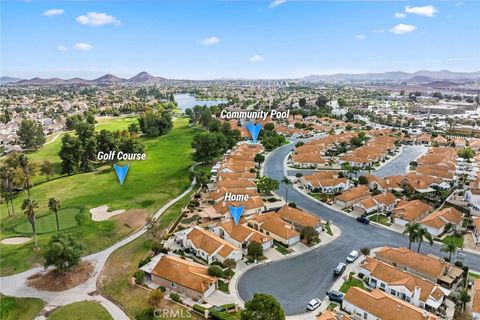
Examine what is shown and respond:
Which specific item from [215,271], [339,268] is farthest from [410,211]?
[215,271]

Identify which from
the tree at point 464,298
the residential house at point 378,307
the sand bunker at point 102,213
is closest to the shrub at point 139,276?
the sand bunker at point 102,213

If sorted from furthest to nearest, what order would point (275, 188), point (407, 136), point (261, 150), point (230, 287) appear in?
point (407, 136)
point (261, 150)
point (275, 188)
point (230, 287)

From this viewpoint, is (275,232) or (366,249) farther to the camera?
(275,232)

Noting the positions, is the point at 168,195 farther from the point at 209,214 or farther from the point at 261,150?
the point at 261,150

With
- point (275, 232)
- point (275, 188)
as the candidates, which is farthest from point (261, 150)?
point (275, 232)

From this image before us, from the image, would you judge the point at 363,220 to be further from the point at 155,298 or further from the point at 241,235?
the point at 155,298

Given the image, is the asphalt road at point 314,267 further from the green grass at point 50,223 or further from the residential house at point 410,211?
the green grass at point 50,223
